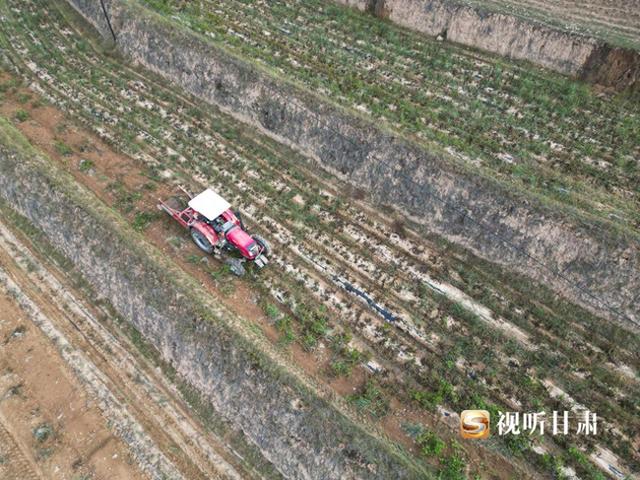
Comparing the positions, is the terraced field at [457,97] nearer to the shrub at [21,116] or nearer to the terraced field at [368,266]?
the terraced field at [368,266]

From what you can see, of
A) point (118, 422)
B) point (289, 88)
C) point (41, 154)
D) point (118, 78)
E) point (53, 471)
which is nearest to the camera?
point (53, 471)

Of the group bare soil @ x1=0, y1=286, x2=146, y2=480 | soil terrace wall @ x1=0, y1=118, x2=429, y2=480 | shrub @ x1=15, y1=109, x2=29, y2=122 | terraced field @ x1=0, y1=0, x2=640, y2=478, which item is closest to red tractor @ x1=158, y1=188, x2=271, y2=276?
terraced field @ x1=0, y1=0, x2=640, y2=478

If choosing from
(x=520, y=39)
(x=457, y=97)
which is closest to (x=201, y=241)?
(x=457, y=97)

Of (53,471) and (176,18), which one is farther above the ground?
(176,18)

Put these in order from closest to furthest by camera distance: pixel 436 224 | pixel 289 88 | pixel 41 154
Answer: pixel 436 224 < pixel 41 154 < pixel 289 88

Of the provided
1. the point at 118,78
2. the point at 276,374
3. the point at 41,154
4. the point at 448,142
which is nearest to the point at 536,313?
the point at 448,142

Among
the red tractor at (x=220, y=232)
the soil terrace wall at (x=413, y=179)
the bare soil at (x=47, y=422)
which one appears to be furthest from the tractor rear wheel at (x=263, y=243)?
the bare soil at (x=47, y=422)

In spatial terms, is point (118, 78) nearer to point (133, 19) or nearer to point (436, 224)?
point (133, 19)

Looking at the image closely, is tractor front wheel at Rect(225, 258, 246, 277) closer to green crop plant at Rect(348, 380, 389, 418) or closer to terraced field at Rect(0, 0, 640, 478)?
terraced field at Rect(0, 0, 640, 478)
